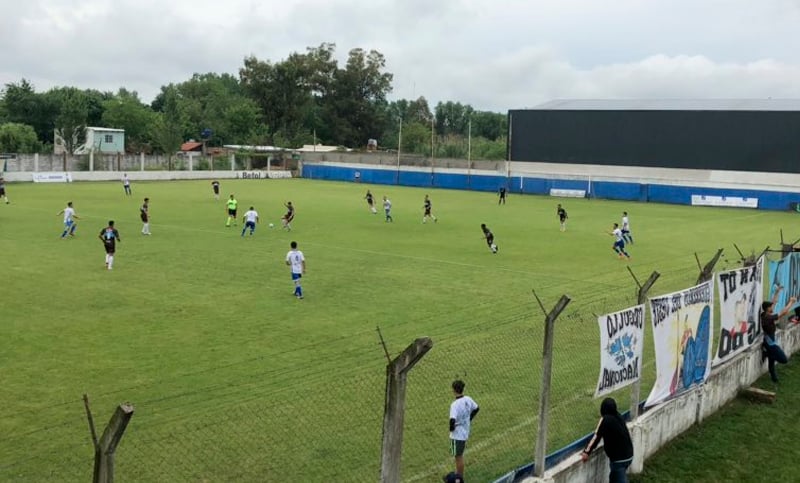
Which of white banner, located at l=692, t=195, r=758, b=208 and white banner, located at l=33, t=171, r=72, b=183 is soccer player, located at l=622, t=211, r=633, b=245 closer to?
white banner, located at l=692, t=195, r=758, b=208

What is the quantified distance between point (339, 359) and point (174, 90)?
139 metres

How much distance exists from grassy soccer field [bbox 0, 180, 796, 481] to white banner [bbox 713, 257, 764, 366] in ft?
4.92

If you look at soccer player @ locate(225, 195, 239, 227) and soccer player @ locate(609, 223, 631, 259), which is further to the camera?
soccer player @ locate(225, 195, 239, 227)

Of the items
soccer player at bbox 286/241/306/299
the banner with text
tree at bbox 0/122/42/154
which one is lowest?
soccer player at bbox 286/241/306/299

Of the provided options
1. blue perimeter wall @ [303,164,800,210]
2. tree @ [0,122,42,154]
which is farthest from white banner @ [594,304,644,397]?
tree @ [0,122,42,154]

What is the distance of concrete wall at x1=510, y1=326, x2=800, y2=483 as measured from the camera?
8898 millimetres

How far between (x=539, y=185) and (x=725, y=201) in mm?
17384

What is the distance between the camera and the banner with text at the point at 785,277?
15.1 meters

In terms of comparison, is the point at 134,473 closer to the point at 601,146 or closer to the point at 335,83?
the point at 601,146

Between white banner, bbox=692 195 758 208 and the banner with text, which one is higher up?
white banner, bbox=692 195 758 208

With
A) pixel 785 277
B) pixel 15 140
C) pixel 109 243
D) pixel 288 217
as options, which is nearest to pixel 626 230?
pixel 288 217

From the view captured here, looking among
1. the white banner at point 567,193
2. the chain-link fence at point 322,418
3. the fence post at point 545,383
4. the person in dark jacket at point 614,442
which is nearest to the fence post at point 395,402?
the fence post at point 545,383

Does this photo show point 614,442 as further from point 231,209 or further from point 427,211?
point 427,211

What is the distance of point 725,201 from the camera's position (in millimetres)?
61969
